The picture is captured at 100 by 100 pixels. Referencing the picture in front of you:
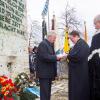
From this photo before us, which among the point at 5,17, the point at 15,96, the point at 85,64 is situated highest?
the point at 5,17

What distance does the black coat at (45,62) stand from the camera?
8.22m

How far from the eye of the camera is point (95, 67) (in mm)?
6293

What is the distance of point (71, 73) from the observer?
7.55m

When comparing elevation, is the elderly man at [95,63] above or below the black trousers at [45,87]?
above

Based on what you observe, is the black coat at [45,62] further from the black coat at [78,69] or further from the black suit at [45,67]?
the black coat at [78,69]

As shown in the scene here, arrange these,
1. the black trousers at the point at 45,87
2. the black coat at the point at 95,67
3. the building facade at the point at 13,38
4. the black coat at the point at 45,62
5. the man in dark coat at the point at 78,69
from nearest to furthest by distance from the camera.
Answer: the black coat at the point at 95,67
the man in dark coat at the point at 78,69
the black coat at the point at 45,62
the black trousers at the point at 45,87
the building facade at the point at 13,38

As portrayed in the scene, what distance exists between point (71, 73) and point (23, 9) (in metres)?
4.29

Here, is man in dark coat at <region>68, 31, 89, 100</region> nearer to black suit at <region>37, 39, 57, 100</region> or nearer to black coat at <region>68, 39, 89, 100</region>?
black coat at <region>68, 39, 89, 100</region>

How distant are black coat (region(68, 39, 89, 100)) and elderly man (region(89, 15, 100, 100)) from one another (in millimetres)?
922

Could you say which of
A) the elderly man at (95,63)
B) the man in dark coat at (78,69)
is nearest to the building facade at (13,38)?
the man in dark coat at (78,69)

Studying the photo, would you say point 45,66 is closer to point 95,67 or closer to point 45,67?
point 45,67

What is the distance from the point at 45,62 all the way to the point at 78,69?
1.02 meters

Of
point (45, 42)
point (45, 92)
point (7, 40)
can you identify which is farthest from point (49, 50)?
point (7, 40)

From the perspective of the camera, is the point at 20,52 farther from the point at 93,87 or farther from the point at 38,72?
the point at 93,87
